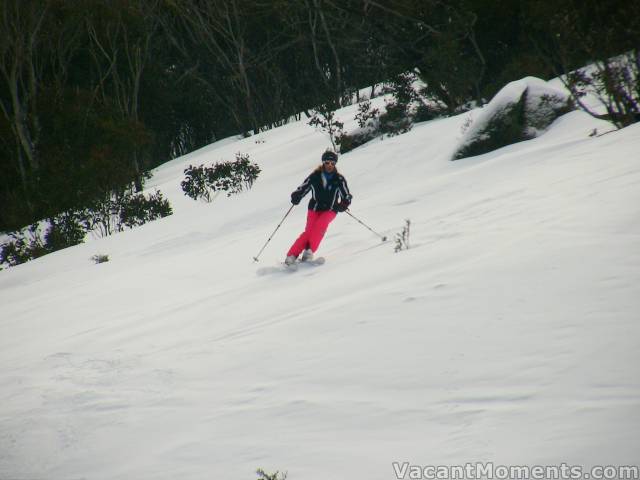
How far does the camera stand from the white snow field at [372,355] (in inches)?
91.2

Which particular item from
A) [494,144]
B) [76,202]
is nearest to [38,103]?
[76,202]

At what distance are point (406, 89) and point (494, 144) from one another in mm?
7285

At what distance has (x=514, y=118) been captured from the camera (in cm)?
1122

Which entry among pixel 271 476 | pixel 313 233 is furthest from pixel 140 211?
pixel 271 476

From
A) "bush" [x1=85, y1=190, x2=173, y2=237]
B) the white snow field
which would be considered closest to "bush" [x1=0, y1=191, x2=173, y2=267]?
"bush" [x1=85, y1=190, x2=173, y2=237]

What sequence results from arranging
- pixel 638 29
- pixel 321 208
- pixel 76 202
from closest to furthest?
1. pixel 321 208
2. pixel 638 29
3. pixel 76 202

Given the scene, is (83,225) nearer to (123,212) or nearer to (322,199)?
(123,212)

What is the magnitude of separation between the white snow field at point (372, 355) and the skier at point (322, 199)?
0.36 meters

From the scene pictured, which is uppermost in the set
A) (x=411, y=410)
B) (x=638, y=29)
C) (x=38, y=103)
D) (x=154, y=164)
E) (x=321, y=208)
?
(x=38, y=103)

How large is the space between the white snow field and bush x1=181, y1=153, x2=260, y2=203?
920 centimetres

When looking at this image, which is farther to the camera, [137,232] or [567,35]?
[137,232]

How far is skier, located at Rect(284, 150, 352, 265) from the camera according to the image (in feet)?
21.4

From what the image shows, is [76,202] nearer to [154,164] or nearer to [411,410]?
[411,410]

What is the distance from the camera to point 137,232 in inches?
514
